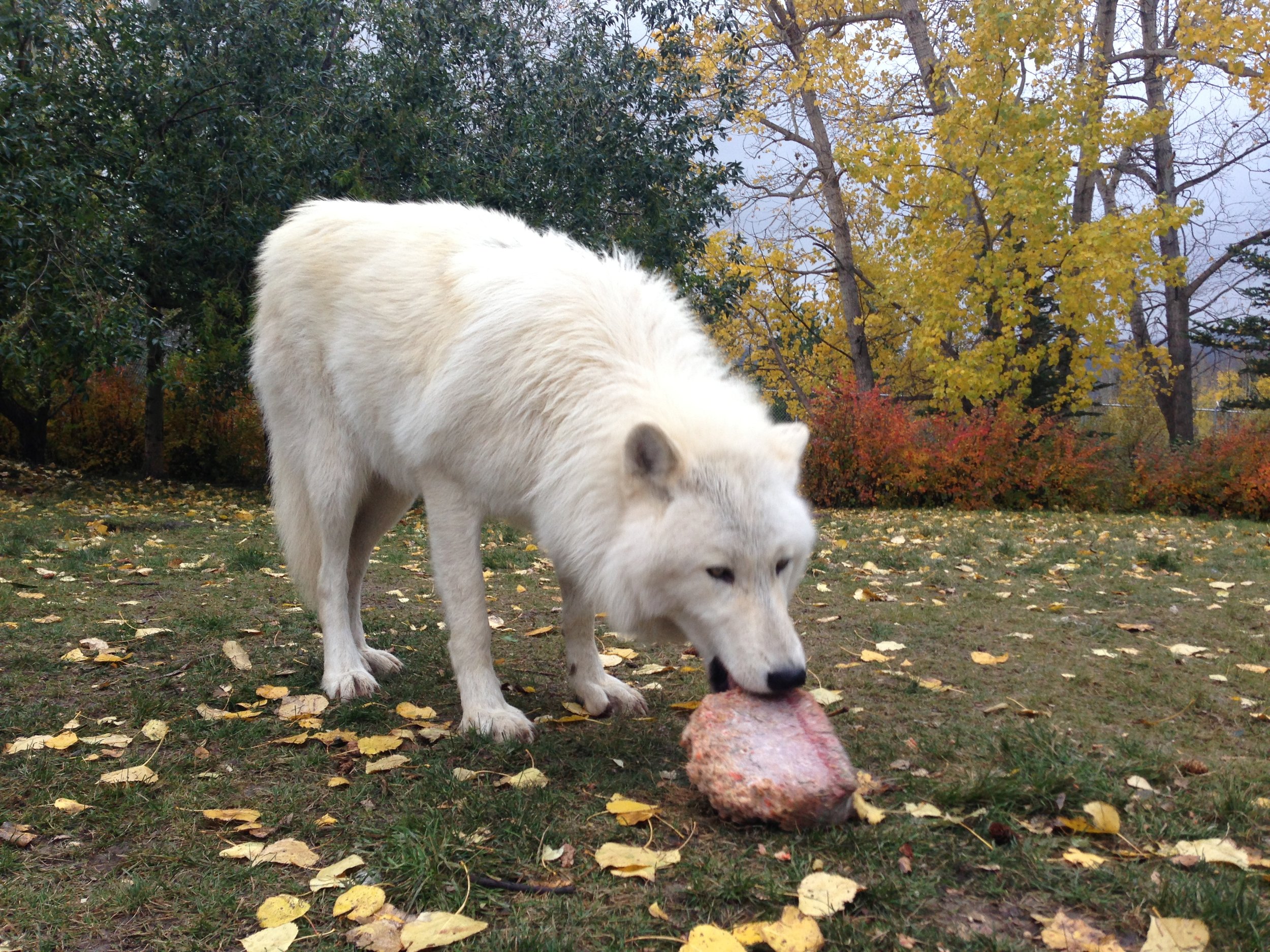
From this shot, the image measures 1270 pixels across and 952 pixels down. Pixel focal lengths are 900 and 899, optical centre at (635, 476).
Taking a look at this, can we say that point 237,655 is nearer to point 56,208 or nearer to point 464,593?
point 464,593

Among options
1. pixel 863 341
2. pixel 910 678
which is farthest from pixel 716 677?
pixel 863 341

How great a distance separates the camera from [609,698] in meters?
3.55

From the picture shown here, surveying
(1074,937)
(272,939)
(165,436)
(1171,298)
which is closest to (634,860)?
(272,939)

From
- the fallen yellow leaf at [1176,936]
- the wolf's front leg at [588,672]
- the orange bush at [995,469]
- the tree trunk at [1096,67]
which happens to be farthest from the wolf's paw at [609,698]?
the tree trunk at [1096,67]

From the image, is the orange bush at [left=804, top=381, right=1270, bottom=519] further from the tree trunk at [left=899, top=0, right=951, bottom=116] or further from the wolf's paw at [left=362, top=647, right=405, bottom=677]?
the wolf's paw at [left=362, top=647, right=405, bottom=677]

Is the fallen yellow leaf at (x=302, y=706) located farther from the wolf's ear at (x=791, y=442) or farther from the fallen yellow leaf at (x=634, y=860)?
the wolf's ear at (x=791, y=442)

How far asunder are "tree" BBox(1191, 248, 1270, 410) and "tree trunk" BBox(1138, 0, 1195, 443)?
1.08m

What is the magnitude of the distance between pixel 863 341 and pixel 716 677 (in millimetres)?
18434

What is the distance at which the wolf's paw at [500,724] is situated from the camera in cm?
314

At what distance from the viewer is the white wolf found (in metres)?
2.67

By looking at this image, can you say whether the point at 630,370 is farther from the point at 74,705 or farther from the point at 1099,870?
the point at 74,705

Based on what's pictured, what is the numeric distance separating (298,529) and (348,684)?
0.85 metres

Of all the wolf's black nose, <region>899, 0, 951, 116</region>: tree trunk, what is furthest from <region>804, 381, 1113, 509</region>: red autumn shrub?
the wolf's black nose

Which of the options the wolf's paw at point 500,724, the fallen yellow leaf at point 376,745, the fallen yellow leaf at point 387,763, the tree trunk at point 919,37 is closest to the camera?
the fallen yellow leaf at point 387,763
